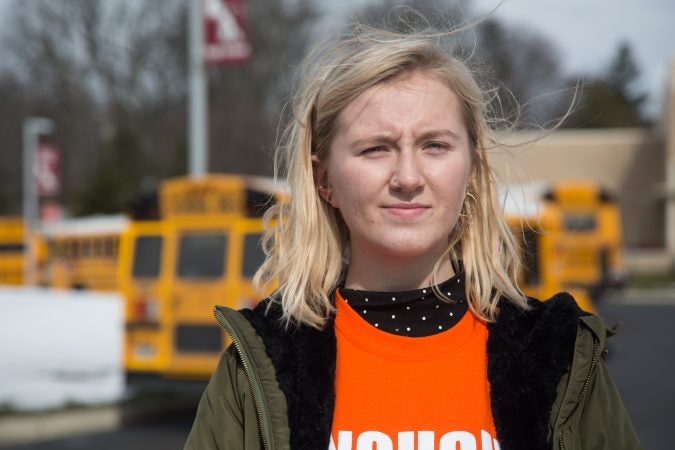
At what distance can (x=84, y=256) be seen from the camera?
69.6 ft

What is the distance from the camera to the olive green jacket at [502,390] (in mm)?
1732

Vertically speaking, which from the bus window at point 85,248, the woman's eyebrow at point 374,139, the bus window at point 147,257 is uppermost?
the woman's eyebrow at point 374,139

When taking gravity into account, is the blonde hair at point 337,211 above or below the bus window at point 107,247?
above

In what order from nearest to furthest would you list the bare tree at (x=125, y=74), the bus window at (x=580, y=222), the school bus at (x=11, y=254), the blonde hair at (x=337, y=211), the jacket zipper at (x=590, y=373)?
the jacket zipper at (x=590, y=373) → the blonde hair at (x=337, y=211) → the bus window at (x=580, y=222) → the school bus at (x=11, y=254) → the bare tree at (x=125, y=74)

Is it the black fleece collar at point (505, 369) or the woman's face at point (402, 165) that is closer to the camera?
the black fleece collar at point (505, 369)

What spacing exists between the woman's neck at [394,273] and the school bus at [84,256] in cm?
1808

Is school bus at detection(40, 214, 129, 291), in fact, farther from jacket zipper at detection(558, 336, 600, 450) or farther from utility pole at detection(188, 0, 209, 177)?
jacket zipper at detection(558, 336, 600, 450)

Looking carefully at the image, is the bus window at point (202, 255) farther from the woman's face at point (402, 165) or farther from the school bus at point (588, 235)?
the school bus at point (588, 235)

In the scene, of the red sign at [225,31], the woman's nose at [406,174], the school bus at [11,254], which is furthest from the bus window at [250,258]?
the school bus at [11,254]

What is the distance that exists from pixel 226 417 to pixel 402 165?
58 centimetres

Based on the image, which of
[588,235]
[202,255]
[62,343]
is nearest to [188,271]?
[202,255]

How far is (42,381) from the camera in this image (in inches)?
401

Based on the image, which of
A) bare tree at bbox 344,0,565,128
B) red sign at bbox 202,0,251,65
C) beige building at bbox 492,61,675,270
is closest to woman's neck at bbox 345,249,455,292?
A: bare tree at bbox 344,0,565,128

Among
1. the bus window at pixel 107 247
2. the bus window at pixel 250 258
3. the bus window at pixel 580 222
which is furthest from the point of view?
the bus window at pixel 107 247
